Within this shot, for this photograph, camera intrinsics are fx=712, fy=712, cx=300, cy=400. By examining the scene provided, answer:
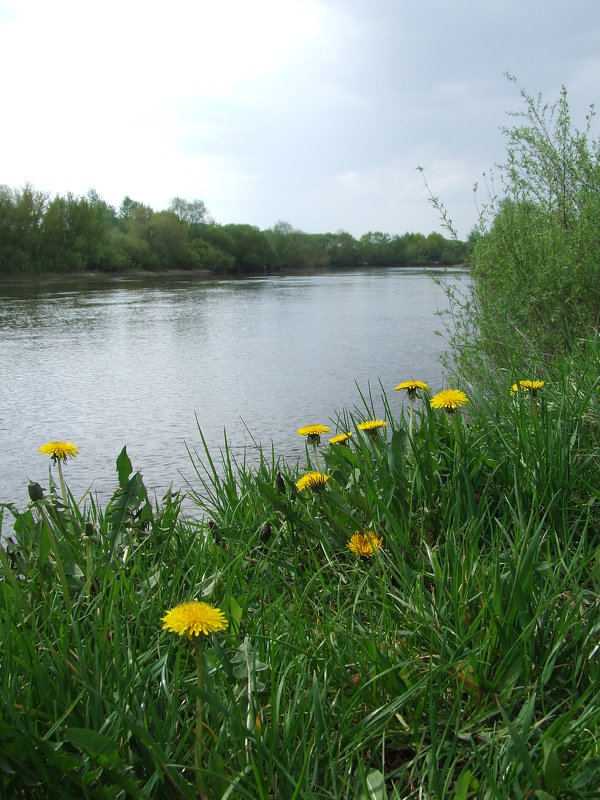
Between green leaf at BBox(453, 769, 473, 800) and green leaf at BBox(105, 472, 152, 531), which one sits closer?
green leaf at BBox(453, 769, 473, 800)

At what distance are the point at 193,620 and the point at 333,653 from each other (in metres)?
0.59

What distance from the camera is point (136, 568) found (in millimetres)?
2174

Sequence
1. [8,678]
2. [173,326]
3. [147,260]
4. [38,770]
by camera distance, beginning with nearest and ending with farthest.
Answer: [38,770], [8,678], [173,326], [147,260]

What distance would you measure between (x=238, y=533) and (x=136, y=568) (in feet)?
2.25

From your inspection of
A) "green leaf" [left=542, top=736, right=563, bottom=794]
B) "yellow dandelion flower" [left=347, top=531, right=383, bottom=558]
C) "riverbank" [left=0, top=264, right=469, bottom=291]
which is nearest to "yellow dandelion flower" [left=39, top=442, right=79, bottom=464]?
"yellow dandelion flower" [left=347, top=531, right=383, bottom=558]

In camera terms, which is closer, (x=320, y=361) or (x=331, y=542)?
(x=331, y=542)

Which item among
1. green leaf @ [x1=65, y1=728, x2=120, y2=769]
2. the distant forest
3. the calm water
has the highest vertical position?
the distant forest

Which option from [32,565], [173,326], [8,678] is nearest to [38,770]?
[8,678]

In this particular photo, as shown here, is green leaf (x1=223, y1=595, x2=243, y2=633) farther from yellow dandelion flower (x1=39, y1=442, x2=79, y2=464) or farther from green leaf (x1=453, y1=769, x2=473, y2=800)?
yellow dandelion flower (x1=39, y1=442, x2=79, y2=464)

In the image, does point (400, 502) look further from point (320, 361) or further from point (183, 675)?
point (320, 361)

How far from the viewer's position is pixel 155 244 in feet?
223

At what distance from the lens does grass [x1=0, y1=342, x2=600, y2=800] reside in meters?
1.35

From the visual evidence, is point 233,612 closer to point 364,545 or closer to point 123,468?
point 364,545

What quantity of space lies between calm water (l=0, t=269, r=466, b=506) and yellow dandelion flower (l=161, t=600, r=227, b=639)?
8.40ft
